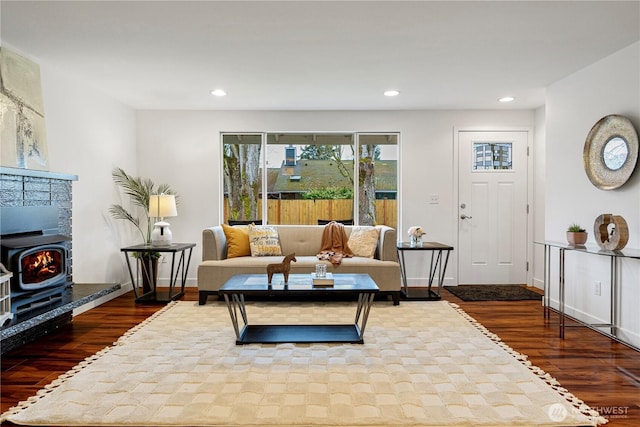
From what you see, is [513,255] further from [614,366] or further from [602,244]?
[614,366]

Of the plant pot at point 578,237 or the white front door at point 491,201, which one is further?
the white front door at point 491,201

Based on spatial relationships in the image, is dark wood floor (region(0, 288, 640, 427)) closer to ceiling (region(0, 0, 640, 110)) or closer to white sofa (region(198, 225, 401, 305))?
white sofa (region(198, 225, 401, 305))

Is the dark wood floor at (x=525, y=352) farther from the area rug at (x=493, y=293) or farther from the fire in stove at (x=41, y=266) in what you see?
the fire in stove at (x=41, y=266)

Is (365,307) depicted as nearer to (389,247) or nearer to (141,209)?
(389,247)

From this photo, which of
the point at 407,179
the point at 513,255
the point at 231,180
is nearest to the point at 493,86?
the point at 407,179

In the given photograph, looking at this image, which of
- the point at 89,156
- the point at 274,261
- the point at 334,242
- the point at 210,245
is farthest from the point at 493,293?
the point at 89,156

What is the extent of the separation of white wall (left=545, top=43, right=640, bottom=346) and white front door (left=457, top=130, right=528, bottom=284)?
1096 millimetres

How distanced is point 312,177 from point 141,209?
2.26 meters

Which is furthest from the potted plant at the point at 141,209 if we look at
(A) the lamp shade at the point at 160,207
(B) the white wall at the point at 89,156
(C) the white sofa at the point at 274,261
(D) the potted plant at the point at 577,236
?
(D) the potted plant at the point at 577,236

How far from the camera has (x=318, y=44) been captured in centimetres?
316

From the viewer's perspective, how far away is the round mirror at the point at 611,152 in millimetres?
3162

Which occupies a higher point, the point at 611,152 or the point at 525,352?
the point at 611,152

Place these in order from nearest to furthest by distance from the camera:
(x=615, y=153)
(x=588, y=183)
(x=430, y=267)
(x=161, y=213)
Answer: (x=615, y=153) → (x=588, y=183) → (x=161, y=213) → (x=430, y=267)

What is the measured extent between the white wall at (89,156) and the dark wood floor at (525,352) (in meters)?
0.61
